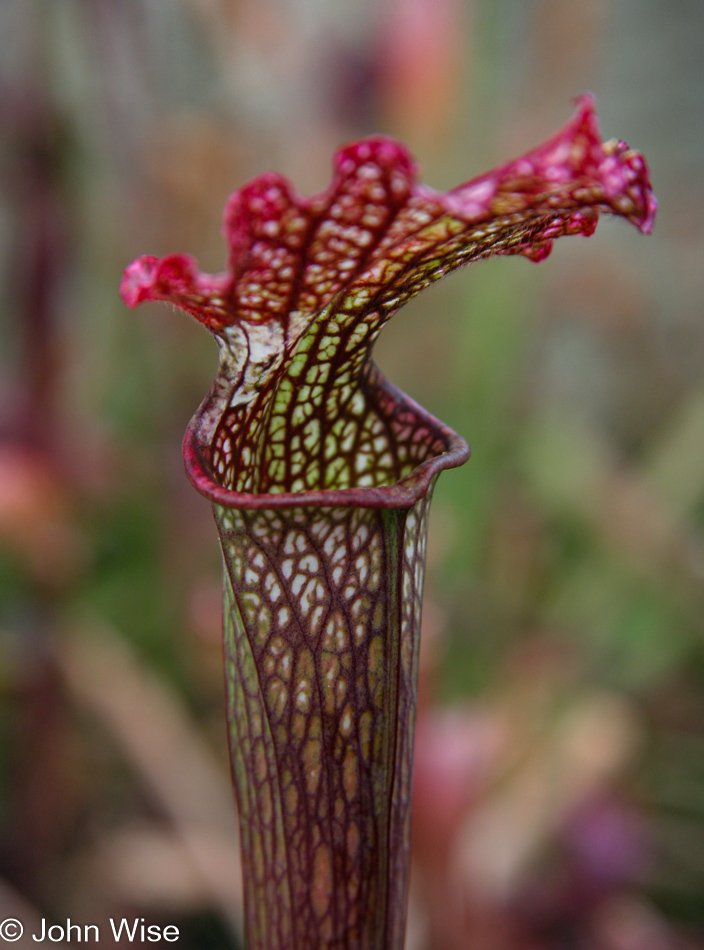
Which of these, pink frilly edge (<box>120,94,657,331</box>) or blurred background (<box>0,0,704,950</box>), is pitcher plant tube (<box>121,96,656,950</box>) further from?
blurred background (<box>0,0,704,950</box>)

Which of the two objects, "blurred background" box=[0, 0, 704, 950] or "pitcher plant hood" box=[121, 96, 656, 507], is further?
"blurred background" box=[0, 0, 704, 950]

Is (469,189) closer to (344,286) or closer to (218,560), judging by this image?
(344,286)

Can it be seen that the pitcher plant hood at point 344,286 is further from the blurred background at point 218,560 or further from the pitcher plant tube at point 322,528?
the blurred background at point 218,560

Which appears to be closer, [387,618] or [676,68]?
[387,618]

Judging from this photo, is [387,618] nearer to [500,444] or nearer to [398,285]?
[398,285]

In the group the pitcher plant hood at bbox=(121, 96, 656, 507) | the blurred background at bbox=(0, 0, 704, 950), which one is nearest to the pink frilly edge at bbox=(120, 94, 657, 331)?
the pitcher plant hood at bbox=(121, 96, 656, 507)

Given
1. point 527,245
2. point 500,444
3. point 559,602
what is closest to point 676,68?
point 500,444
